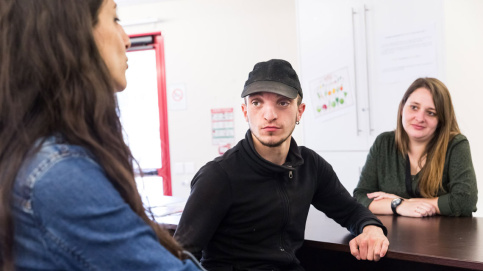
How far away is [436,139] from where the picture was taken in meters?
2.49

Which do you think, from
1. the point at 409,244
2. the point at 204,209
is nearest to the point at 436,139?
the point at 409,244

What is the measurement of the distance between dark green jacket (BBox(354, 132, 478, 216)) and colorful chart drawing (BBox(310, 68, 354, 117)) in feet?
4.28

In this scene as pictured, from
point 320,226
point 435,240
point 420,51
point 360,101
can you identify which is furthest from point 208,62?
point 435,240

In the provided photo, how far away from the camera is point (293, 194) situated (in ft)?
5.87

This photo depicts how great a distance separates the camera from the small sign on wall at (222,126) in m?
5.11

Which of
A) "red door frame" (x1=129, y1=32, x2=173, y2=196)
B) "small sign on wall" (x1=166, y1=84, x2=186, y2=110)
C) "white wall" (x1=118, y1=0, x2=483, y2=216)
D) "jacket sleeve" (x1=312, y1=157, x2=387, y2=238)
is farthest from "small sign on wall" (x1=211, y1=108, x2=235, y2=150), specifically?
"jacket sleeve" (x1=312, y1=157, x2=387, y2=238)

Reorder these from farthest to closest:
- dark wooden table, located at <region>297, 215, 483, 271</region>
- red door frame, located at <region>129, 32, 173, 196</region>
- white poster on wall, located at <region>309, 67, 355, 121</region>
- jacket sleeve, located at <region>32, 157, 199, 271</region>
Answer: red door frame, located at <region>129, 32, 173, 196</region>
white poster on wall, located at <region>309, 67, 355, 121</region>
dark wooden table, located at <region>297, 215, 483, 271</region>
jacket sleeve, located at <region>32, 157, 199, 271</region>

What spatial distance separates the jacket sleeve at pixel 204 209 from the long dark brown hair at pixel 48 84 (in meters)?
0.86

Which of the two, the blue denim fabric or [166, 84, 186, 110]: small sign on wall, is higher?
[166, 84, 186, 110]: small sign on wall

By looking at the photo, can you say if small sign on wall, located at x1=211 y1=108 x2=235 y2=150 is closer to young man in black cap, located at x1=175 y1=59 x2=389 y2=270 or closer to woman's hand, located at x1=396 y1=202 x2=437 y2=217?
woman's hand, located at x1=396 y1=202 x2=437 y2=217

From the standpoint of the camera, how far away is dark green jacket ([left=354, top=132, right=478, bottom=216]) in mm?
2227

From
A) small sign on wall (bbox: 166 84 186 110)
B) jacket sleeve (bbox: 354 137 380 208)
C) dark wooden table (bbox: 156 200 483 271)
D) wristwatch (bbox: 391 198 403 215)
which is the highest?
small sign on wall (bbox: 166 84 186 110)

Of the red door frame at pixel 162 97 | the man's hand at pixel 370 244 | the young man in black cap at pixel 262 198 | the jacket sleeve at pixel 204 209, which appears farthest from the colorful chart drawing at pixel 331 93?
the jacket sleeve at pixel 204 209

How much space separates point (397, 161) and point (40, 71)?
2132mm
